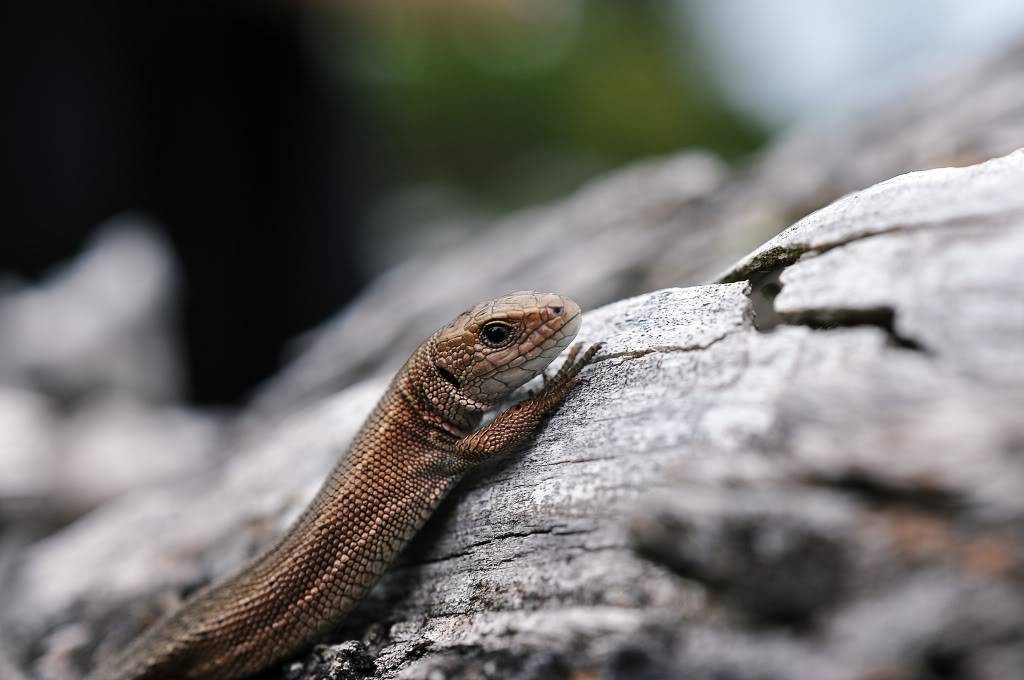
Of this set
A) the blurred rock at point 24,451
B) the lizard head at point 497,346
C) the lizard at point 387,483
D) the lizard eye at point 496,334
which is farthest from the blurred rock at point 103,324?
the lizard eye at point 496,334

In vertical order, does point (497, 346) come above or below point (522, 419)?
above

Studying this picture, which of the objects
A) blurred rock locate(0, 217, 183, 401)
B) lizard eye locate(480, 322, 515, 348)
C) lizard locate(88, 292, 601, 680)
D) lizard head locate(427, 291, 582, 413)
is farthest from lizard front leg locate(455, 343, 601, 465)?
blurred rock locate(0, 217, 183, 401)

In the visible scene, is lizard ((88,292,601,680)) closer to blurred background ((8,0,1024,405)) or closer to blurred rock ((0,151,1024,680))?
blurred rock ((0,151,1024,680))

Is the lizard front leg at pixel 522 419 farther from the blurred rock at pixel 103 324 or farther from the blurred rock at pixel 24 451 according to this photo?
the blurred rock at pixel 103 324

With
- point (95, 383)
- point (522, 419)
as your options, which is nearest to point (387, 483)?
point (522, 419)

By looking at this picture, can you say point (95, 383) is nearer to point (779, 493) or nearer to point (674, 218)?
point (674, 218)

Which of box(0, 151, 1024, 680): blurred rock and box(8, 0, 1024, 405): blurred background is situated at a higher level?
box(8, 0, 1024, 405): blurred background

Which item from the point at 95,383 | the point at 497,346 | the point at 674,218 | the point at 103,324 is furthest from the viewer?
the point at 103,324
